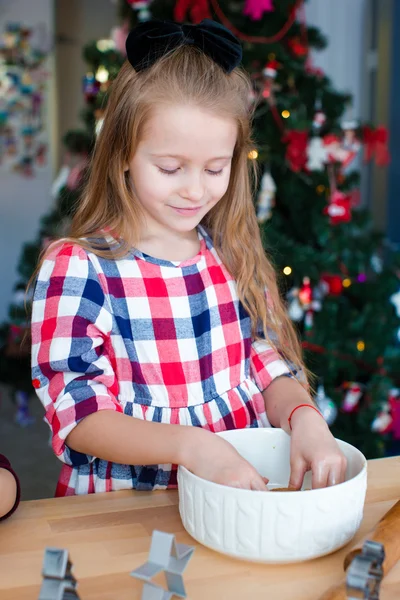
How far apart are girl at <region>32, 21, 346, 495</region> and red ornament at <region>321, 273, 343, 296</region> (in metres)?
1.28

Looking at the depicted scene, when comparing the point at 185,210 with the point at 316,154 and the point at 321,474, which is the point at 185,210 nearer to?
the point at 321,474

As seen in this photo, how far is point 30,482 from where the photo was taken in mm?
2945

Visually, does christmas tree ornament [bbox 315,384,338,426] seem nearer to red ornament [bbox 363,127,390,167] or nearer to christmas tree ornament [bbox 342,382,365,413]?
christmas tree ornament [bbox 342,382,365,413]

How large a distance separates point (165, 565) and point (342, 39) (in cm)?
383

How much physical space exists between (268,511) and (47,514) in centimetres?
30

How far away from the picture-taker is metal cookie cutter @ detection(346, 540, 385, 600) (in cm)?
58

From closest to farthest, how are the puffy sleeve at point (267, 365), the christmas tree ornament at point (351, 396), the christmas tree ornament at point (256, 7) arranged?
the puffy sleeve at point (267, 365)
the christmas tree ornament at point (256, 7)
the christmas tree ornament at point (351, 396)

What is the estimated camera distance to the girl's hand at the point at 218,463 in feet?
2.74

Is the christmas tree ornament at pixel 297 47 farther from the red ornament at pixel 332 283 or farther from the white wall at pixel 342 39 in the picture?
the white wall at pixel 342 39

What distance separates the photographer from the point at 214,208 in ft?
4.38

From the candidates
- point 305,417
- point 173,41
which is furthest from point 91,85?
point 305,417

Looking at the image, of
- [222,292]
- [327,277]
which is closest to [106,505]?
[222,292]

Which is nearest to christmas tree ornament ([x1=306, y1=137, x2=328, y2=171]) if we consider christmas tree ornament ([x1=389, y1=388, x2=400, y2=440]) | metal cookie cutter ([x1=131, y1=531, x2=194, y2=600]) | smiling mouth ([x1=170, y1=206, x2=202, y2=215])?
christmas tree ornament ([x1=389, y1=388, x2=400, y2=440])

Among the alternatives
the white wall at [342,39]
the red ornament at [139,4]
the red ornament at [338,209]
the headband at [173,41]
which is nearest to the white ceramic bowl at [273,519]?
the headband at [173,41]
